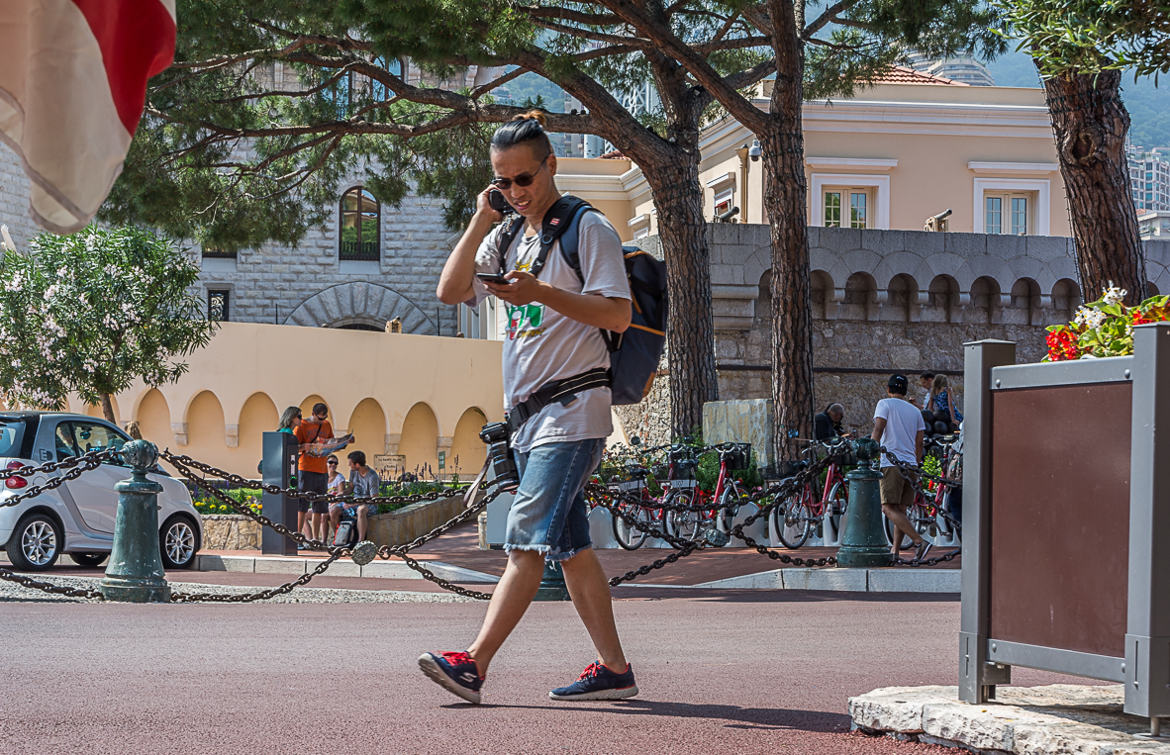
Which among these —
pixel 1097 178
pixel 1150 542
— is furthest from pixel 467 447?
pixel 1150 542

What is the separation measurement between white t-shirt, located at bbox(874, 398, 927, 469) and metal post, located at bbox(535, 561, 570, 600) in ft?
13.6

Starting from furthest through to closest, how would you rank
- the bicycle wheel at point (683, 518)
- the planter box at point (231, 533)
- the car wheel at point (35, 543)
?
1. the planter box at point (231, 533)
2. the bicycle wheel at point (683, 518)
3. the car wheel at point (35, 543)

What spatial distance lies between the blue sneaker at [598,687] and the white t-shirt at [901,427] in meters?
8.51

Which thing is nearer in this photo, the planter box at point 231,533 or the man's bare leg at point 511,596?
the man's bare leg at point 511,596

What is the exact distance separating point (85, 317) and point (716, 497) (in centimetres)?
1504

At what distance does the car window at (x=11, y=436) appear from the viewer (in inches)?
534

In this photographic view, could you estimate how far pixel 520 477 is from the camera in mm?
4844

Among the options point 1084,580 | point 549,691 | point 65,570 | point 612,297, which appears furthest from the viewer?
point 65,570

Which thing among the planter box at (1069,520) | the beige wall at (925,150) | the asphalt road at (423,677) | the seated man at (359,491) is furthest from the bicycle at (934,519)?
the beige wall at (925,150)

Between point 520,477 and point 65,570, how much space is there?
10407mm

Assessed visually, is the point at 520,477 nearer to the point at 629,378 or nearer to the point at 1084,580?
the point at 629,378

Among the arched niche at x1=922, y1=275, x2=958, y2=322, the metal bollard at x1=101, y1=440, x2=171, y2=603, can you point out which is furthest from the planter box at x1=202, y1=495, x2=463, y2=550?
the arched niche at x1=922, y1=275, x2=958, y2=322

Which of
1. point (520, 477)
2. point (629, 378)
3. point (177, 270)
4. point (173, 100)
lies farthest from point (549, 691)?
point (177, 270)

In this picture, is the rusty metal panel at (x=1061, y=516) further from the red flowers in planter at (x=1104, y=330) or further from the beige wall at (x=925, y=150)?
the beige wall at (x=925, y=150)
